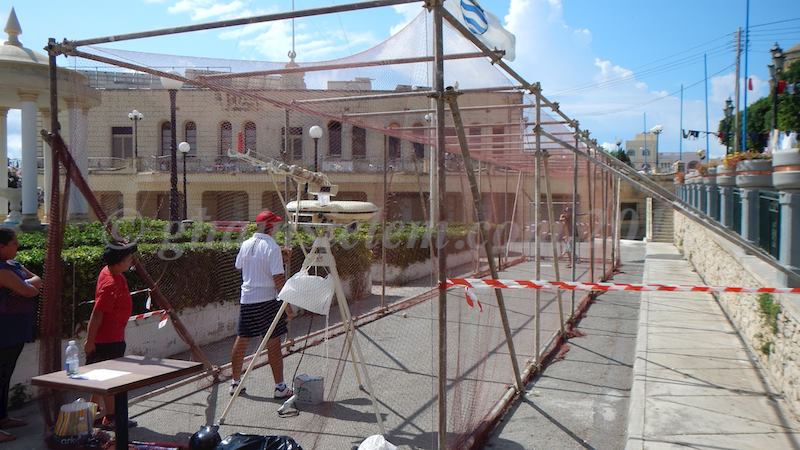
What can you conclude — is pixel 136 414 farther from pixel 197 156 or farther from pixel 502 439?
pixel 197 156

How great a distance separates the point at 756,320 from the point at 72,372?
651 centimetres

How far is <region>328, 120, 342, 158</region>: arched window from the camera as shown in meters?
9.55

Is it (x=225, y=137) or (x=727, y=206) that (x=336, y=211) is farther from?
(x=727, y=206)

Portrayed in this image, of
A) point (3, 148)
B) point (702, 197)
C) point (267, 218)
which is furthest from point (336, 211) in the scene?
point (702, 197)

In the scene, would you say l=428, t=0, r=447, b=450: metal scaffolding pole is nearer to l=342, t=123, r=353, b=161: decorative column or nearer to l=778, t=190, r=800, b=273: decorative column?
l=778, t=190, r=800, b=273: decorative column

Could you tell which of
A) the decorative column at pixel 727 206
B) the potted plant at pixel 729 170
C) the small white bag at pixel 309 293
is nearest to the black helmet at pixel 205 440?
the small white bag at pixel 309 293

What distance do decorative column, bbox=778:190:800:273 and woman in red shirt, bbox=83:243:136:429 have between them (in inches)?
228

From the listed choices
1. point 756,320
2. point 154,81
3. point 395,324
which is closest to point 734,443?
point 756,320

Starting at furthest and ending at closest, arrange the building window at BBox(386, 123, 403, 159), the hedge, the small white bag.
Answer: the building window at BBox(386, 123, 403, 159), the hedge, the small white bag

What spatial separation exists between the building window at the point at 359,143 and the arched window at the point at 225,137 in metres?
3.54

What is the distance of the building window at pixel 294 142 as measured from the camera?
7.68 meters

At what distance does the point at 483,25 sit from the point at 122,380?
365cm

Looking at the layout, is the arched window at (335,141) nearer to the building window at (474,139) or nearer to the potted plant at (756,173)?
the building window at (474,139)

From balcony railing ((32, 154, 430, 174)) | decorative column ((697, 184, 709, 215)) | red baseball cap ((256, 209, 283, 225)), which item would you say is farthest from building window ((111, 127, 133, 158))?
decorative column ((697, 184, 709, 215))
